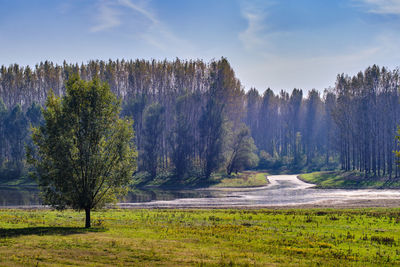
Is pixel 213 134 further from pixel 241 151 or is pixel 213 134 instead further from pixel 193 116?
pixel 193 116

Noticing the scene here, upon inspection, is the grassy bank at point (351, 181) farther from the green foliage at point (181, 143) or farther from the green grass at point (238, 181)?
the green foliage at point (181, 143)

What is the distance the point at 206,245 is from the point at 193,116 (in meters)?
100

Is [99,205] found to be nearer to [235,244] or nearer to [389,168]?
[235,244]

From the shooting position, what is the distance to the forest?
10994 cm

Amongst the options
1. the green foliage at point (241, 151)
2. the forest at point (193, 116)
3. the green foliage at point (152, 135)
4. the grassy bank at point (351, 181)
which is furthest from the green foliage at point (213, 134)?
the grassy bank at point (351, 181)

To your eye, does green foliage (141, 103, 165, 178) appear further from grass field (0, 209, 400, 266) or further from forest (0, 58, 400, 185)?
grass field (0, 209, 400, 266)

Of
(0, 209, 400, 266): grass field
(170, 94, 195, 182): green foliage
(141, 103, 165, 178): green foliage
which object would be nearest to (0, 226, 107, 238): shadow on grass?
(0, 209, 400, 266): grass field

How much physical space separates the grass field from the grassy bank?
60.3 meters

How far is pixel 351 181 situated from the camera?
101m

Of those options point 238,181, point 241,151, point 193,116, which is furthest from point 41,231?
point 193,116

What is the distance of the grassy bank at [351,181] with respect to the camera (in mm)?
92188

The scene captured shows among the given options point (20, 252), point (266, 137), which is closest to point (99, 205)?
point (20, 252)

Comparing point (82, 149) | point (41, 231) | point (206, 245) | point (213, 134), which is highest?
point (213, 134)

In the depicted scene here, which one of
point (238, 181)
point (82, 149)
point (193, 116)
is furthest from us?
point (193, 116)
